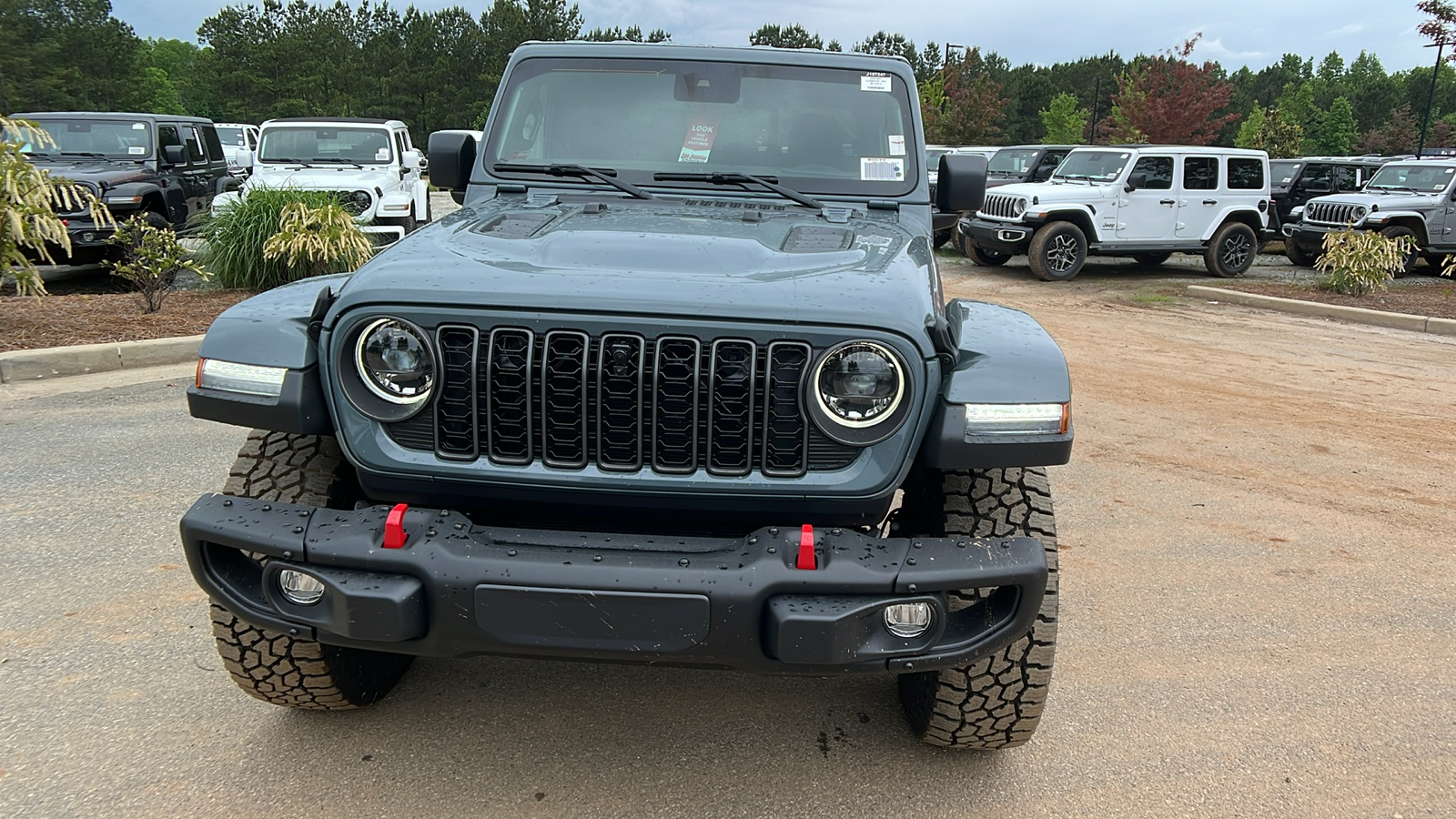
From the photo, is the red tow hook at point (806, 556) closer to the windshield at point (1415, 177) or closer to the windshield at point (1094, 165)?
the windshield at point (1094, 165)

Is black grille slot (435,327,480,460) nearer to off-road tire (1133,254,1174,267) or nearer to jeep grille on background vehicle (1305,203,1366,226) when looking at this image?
off-road tire (1133,254,1174,267)

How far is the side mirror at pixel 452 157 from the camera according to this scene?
3701mm

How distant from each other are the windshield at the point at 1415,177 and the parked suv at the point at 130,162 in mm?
16843

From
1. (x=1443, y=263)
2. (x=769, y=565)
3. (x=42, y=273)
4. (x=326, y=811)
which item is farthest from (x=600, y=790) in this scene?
(x=1443, y=263)

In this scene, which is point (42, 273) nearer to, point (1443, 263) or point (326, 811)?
point (326, 811)

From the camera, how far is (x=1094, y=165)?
14.6m

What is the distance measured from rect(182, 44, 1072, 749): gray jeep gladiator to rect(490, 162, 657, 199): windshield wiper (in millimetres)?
642

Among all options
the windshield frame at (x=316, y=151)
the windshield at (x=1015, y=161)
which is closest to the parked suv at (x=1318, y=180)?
the windshield at (x=1015, y=161)

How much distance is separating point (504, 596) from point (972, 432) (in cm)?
108

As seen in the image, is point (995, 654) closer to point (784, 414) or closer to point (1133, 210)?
point (784, 414)

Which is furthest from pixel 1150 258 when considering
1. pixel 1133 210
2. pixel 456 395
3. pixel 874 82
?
pixel 456 395

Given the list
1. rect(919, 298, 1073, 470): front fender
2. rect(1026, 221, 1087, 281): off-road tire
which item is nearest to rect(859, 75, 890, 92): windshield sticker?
rect(919, 298, 1073, 470): front fender

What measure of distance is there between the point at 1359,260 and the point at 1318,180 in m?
6.77

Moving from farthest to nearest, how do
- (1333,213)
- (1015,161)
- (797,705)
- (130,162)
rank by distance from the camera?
(1015,161)
(1333,213)
(130,162)
(797,705)
